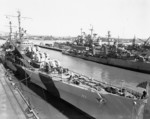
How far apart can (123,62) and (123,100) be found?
21.4 meters

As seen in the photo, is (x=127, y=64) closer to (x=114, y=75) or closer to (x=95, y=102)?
(x=114, y=75)

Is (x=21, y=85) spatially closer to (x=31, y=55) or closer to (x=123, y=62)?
(x=31, y=55)

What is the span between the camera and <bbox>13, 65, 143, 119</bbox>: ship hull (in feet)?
22.5

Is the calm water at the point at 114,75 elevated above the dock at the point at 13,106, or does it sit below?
below

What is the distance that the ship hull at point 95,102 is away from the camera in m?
6.87

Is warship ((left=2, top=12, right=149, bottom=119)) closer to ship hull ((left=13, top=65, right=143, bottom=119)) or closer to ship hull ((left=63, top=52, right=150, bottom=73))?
ship hull ((left=13, top=65, right=143, bottom=119))

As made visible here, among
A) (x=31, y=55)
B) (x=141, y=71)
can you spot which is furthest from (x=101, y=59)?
(x=31, y=55)

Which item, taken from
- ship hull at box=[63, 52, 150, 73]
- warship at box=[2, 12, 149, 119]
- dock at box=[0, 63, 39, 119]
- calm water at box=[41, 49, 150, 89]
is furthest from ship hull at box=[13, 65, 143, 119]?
ship hull at box=[63, 52, 150, 73]

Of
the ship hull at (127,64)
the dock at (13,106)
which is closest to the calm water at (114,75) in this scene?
the ship hull at (127,64)

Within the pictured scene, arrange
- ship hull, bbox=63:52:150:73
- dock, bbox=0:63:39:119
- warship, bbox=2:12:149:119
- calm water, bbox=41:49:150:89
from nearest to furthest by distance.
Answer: dock, bbox=0:63:39:119 → warship, bbox=2:12:149:119 → calm water, bbox=41:49:150:89 → ship hull, bbox=63:52:150:73

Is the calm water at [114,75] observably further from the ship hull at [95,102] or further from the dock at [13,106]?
the dock at [13,106]

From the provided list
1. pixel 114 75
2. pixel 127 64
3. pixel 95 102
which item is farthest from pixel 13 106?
pixel 127 64

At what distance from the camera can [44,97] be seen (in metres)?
12.0

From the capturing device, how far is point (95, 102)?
7.82 meters
